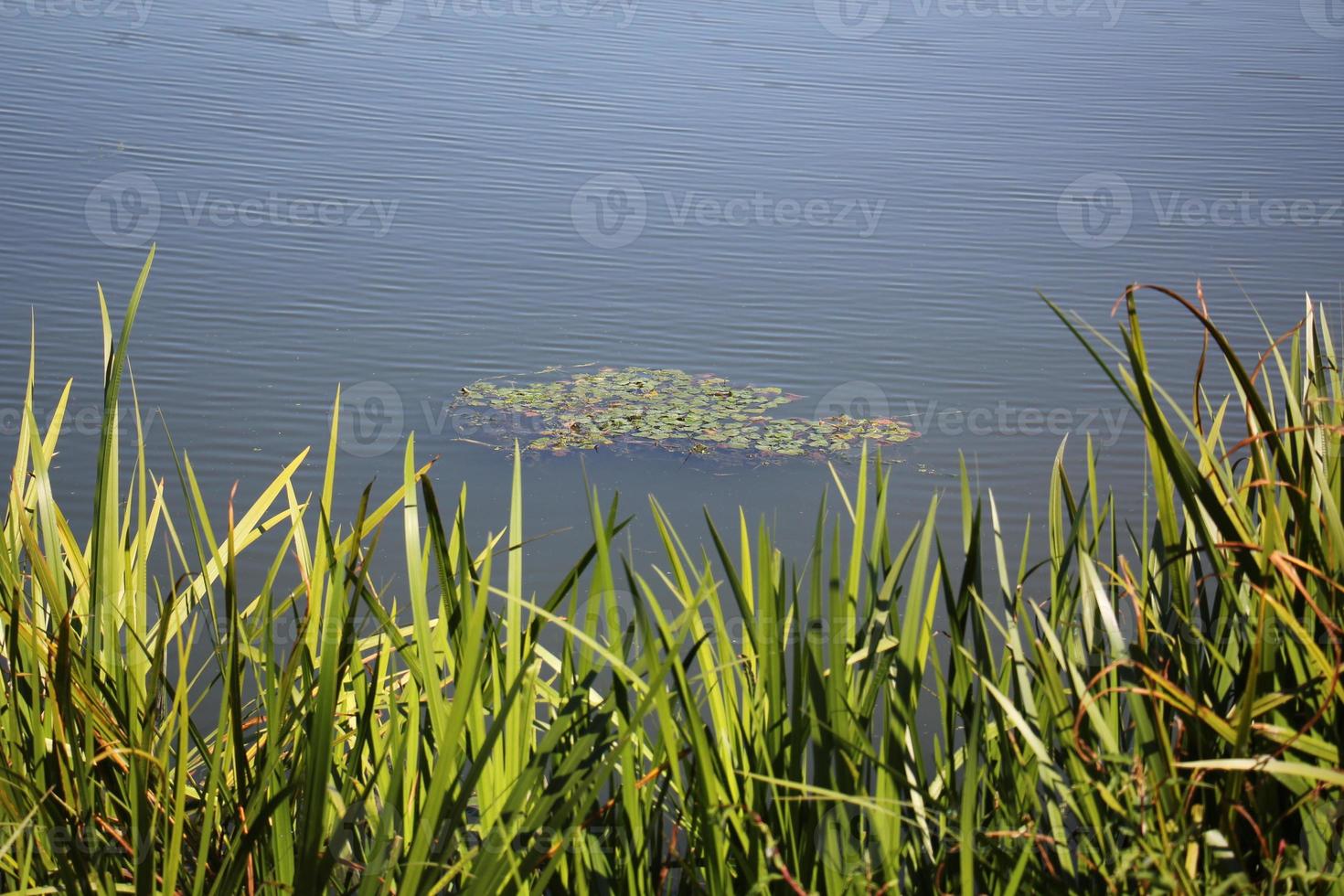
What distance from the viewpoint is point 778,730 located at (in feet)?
4.27

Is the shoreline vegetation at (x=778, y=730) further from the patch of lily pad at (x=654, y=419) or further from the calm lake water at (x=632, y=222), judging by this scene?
the patch of lily pad at (x=654, y=419)

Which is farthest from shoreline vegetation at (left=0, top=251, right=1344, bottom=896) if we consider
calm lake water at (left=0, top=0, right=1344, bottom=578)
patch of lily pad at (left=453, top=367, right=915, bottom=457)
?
patch of lily pad at (left=453, top=367, right=915, bottom=457)

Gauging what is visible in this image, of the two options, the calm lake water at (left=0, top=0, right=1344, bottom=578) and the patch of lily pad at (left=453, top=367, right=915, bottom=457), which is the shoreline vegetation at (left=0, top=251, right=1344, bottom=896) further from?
the patch of lily pad at (left=453, top=367, right=915, bottom=457)

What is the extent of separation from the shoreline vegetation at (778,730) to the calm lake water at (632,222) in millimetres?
2435

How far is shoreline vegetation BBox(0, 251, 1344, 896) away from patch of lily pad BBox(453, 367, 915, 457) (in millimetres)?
3036

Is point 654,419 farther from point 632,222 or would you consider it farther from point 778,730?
point 778,730

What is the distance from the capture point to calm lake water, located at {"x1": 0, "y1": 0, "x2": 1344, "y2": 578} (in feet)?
15.9

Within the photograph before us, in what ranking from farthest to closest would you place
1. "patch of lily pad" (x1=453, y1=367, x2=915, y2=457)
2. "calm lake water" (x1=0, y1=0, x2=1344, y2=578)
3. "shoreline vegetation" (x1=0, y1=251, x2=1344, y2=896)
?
"calm lake water" (x1=0, y1=0, x2=1344, y2=578), "patch of lily pad" (x1=453, y1=367, x2=915, y2=457), "shoreline vegetation" (x1=0, y1=251, x2=1344, y2=896)

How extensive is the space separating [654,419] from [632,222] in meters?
2.53

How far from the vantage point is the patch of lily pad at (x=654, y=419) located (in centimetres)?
459

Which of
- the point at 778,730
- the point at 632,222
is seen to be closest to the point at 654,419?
the point at 632,222

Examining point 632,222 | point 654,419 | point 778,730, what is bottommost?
point 778,730

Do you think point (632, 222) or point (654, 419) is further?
point (632, 222)

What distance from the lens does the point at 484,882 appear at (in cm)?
112
